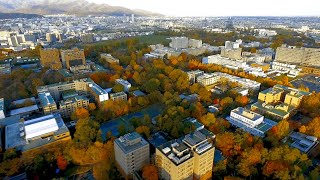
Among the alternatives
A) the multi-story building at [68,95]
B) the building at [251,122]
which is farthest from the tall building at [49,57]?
the building at [251,122]

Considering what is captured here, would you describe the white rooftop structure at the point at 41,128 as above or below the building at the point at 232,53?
below

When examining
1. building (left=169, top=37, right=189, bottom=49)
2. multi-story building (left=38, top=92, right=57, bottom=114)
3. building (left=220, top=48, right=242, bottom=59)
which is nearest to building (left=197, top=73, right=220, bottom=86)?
building (left=220, top=48, right=242, bottom=59)

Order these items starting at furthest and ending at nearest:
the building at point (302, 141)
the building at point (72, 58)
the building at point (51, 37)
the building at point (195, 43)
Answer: the building at point (51, 37) → the building at point (195, 43) → the building at point (72, 58) → the building at point (302, 141)

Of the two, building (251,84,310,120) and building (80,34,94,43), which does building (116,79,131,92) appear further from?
building (80,34,94,43)

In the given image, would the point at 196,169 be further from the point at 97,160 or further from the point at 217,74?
the point at 217,74

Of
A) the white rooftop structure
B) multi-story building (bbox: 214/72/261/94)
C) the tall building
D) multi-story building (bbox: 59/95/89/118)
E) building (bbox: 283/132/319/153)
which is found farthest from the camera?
the tall building

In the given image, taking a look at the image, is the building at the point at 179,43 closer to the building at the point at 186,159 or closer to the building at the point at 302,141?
the building at the point at 302,141

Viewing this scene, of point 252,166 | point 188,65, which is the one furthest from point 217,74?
point 252,166
